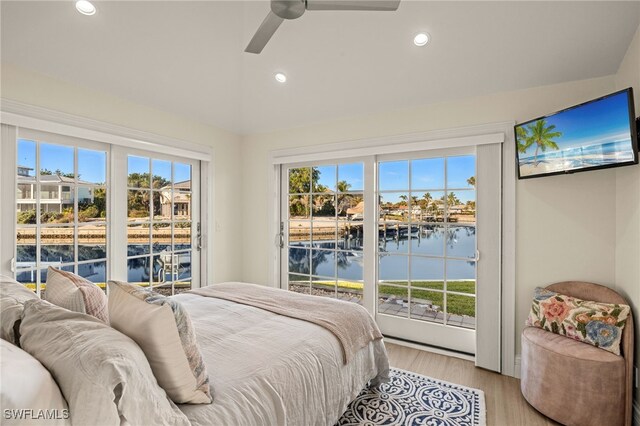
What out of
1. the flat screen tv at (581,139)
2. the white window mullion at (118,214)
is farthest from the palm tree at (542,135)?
the white window mullion at (118,214)

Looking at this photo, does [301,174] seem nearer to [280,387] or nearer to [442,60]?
[442,60]

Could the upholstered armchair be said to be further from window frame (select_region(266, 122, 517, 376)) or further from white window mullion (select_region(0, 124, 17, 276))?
white window mullion (select_region(0, 124, 17, 276))

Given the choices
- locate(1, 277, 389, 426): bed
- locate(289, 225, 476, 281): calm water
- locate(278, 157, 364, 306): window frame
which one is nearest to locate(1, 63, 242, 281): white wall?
locate(278, 157, 364, 306): window frame

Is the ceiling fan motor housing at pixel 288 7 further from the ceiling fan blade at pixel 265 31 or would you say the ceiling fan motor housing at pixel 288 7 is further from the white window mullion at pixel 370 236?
the white window mullion at pixel 370 236

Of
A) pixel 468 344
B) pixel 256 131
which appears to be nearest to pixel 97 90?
pixel 256 131

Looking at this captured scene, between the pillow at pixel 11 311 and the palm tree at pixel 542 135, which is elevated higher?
the palm tree at pixel 542 135

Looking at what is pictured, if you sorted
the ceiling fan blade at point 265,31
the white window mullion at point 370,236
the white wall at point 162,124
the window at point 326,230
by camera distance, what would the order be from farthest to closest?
the window at point 326,230 → the white window mullion at point 370,236 → the white wall at point 162,124 → the ceiling fan blade at point 265,31

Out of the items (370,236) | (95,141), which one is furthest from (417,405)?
(95,141)

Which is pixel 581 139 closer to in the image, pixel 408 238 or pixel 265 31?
pixel 408 238

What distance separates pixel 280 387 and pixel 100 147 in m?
2.69

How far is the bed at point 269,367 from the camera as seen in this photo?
1.25 m

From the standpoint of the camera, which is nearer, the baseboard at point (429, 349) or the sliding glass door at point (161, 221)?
the baseboard at point (429, 349)

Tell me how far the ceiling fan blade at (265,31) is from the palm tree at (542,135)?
199 cm

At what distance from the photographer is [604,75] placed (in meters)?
2.39
